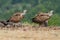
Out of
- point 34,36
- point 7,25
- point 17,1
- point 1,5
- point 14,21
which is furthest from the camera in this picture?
point 17,1

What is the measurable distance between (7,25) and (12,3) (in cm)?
7880

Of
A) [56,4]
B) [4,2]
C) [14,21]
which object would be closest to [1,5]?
[4,2]

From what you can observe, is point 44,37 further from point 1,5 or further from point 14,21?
point 1,5

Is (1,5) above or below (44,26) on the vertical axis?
above

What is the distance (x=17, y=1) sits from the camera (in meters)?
94.9

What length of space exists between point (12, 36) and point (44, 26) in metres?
3.42

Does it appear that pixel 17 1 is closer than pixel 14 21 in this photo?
No

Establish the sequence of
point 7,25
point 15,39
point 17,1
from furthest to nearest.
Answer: point 17,1 < point 7,25 < point 15,39

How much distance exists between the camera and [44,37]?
9.45m

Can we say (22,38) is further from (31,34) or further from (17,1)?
(17,1)

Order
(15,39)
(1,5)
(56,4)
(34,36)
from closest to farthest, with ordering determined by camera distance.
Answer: (15,39), (34,36), (56,4), (1,5)

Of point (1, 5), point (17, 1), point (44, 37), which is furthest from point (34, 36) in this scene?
point (17, 1)

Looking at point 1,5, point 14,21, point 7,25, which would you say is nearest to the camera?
point 7,25

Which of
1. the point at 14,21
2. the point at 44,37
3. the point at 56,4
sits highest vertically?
the point at 56,4
